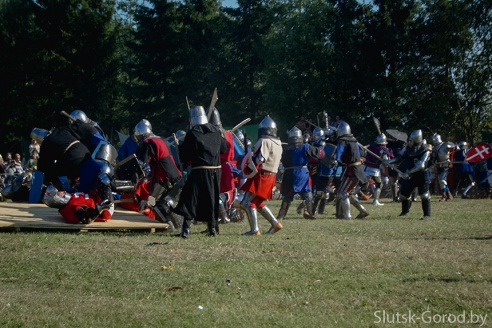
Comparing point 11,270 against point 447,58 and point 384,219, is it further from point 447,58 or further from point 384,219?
point 447,58

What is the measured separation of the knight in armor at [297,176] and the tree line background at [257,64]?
51.8ft

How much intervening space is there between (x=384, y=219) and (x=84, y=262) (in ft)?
24.6

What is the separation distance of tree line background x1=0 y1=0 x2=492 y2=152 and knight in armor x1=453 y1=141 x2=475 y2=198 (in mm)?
5514

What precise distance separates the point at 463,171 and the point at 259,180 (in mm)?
13473

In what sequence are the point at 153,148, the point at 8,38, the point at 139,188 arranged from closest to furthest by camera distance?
the point at 153,148 < the point at 139,188 < the point at 8,38

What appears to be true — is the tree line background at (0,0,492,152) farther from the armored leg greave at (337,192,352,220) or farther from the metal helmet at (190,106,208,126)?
the metal helmet at (190,106,208,126)

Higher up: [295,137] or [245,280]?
[295,137]

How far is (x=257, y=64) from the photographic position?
39.5 metres

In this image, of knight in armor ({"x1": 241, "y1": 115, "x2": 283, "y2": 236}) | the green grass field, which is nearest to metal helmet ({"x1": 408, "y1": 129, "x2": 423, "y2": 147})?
the green grass field

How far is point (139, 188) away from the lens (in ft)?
40.0

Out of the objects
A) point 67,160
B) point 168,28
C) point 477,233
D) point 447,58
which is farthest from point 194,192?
point 168,28

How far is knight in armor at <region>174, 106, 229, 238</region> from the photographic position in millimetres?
9969

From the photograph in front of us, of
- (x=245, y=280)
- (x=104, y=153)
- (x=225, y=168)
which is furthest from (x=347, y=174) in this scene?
(x=245, y=280)

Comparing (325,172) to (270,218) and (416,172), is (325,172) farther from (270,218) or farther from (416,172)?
(270,218)
